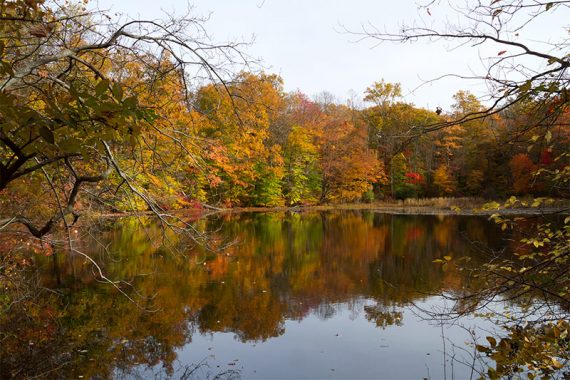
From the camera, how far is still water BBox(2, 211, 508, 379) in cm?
609

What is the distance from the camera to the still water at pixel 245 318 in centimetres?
609

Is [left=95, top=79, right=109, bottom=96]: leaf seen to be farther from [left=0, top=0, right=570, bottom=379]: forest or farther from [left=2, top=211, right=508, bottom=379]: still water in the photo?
[left=2, top=211, right=508, bottom=379]: still water

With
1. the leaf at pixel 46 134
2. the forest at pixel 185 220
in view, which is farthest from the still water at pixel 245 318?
the leaf at pixel 46 134

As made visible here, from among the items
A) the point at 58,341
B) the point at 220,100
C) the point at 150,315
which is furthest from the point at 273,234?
the point at 220,100

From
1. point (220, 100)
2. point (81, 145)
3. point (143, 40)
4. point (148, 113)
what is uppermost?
point (143, 40)

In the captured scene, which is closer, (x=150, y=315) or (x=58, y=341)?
(x=58, y=341)

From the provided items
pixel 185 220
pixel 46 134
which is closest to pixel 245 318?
pixel 185 220

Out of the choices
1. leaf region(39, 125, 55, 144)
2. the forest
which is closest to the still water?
the forest

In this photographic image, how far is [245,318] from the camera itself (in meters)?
8.12

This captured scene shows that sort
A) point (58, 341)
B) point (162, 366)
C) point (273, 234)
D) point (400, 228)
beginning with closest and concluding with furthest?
point (162, 366) → point (58, 341) → point (273, 234) → point (400, 228)

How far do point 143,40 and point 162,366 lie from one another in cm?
434

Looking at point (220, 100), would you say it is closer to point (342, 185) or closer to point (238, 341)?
point (238, 341)

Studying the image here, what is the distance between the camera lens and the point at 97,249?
14.6m

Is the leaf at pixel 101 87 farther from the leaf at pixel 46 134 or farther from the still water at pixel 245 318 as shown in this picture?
the still water at pixel 245 318
